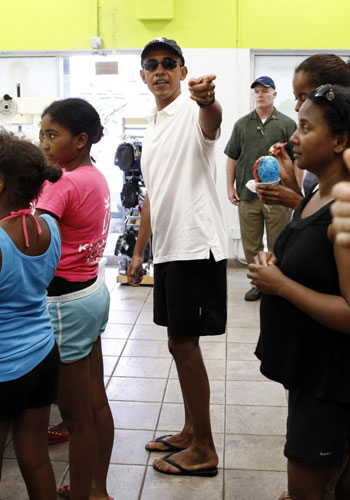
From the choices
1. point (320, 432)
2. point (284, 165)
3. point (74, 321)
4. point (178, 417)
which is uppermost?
point (284, 165)

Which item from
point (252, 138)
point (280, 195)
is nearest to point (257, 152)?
point (252, 138)

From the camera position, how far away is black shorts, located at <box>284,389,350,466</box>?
1.64 meters

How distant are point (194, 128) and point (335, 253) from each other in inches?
44.5

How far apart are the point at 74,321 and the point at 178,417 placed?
1.39 m

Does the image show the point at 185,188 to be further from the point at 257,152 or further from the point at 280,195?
the point at 257,152

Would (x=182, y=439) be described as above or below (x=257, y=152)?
below

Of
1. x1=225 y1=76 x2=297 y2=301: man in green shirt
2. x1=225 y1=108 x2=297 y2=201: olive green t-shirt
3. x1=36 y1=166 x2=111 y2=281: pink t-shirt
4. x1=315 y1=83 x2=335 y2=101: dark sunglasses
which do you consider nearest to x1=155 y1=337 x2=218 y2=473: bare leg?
x1=36 y1=166 x2=111 y2=281: pink t-shirt

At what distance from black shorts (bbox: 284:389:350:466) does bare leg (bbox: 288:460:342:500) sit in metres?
0.03

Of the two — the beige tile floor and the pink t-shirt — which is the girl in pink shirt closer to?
the pink t-shirt

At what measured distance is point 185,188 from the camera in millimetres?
2510

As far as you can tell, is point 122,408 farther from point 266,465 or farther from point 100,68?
point 100,68

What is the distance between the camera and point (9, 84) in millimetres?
7312

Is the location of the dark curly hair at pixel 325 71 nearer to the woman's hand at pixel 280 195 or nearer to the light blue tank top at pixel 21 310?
the woman's hand at pixel 280 195

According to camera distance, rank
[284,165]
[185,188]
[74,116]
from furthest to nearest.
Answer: [185,188]
[284,165]
[74,116]
